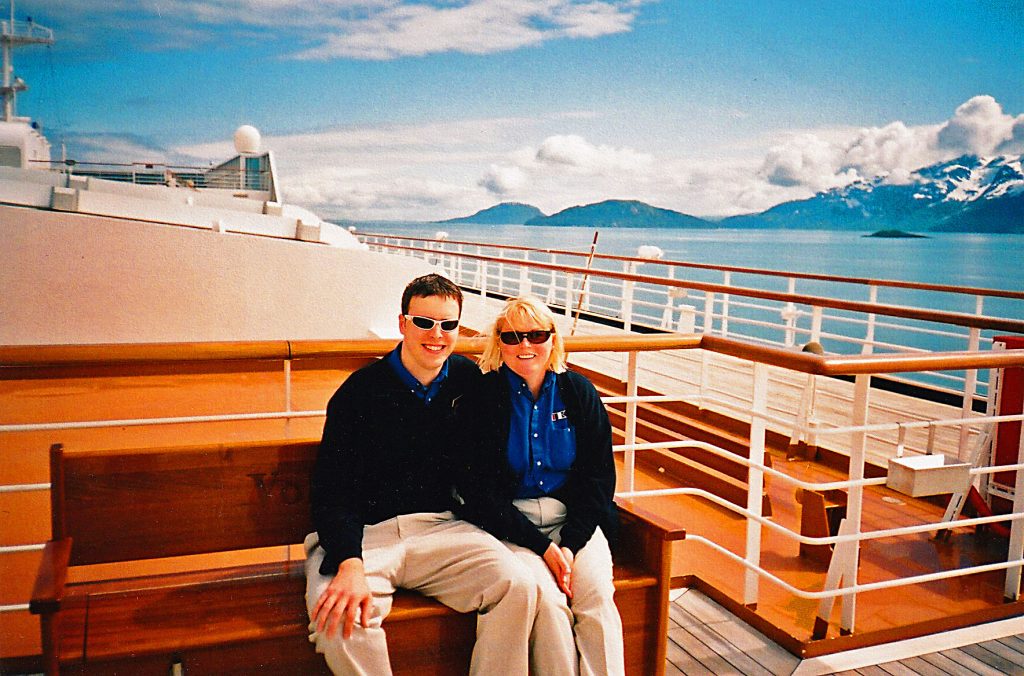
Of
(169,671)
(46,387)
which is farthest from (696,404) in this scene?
(46,387)

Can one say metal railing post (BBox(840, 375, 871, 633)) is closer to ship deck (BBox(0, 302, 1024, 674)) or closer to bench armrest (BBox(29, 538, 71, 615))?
ship deck (BBox(0, 302, 1024, 674))

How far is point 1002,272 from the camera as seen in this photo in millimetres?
90812

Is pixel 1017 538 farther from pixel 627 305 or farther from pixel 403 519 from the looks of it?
pixel 627 305

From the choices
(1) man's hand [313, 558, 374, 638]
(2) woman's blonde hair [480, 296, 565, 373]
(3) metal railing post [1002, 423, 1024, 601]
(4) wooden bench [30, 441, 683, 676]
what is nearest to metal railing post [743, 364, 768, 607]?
(4) wooden bench [30, 441, 683, 676]

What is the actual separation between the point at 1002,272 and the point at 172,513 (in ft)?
347

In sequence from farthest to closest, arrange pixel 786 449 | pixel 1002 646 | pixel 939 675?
pixel 786 449 → pixel 1002 646 → pixel 939 675

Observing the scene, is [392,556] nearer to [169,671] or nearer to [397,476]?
[397,476]

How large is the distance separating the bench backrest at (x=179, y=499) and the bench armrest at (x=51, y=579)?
100 millimetres

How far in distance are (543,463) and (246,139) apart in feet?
57.1

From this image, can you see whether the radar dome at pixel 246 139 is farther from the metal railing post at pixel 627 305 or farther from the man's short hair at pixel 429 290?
the man's short hair at pixel 429 290

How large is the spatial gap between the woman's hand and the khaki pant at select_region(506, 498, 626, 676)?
1 centimetres

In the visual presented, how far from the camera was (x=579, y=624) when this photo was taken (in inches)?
66.1

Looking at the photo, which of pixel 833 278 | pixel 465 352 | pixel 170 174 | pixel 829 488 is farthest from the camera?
pixel 170 174

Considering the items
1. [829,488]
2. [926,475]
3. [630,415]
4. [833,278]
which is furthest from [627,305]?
[829,488]
